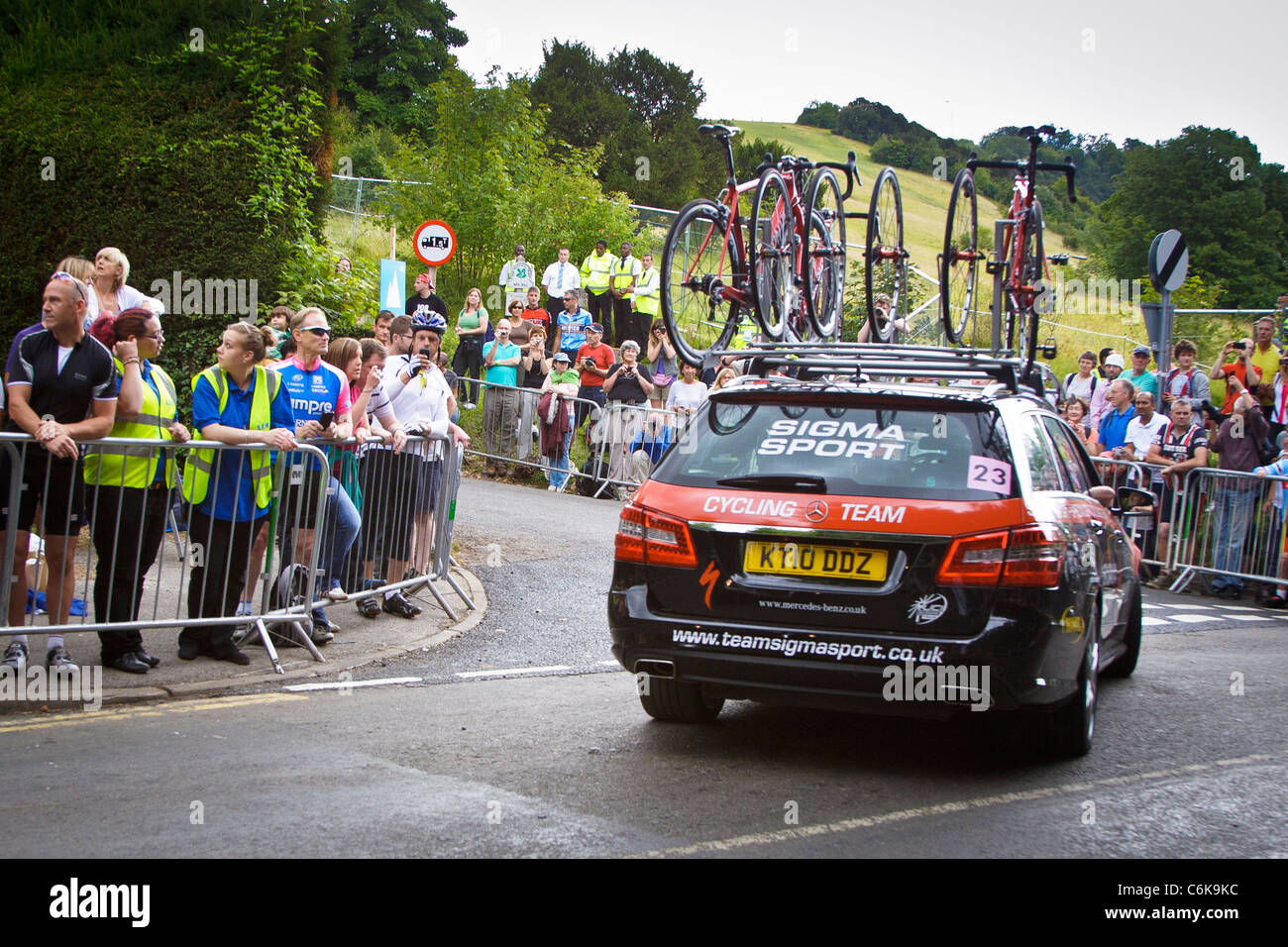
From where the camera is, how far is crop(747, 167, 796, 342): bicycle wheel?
27.7 ft

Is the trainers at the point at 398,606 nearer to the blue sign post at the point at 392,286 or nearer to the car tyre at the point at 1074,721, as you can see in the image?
the car tyre at the point at 1074,721

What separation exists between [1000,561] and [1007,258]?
16.3 ft

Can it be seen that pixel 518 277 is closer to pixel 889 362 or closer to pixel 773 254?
pixel 773 254

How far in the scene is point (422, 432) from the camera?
10.5 meters

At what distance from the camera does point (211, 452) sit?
8.25 meters

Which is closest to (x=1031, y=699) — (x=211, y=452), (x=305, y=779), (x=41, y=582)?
(x=305, y=779)

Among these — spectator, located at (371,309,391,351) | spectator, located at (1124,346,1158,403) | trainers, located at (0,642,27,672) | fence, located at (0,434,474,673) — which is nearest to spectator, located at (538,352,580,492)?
spectator, located at (371,309,391,351)

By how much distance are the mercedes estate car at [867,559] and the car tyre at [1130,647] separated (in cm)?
243

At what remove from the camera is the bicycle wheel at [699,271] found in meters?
8.09

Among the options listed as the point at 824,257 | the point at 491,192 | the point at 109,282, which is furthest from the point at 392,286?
the point at 491,192

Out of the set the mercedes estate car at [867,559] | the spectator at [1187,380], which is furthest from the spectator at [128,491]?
the spectator at [1187,380]
